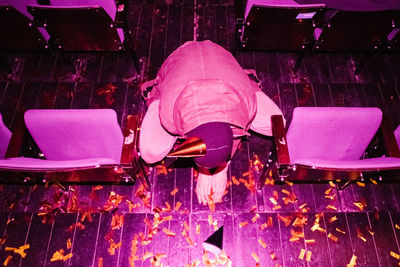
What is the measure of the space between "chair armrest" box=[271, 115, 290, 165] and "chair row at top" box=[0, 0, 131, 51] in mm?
1556

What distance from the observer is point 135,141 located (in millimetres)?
1846

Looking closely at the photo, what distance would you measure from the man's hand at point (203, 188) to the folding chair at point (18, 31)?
6.51ft

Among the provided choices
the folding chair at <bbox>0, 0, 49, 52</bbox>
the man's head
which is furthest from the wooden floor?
the man's head

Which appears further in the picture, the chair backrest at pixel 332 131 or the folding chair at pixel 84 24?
the folding chair at pixel 84 24

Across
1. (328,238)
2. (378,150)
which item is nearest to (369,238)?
(328,238)

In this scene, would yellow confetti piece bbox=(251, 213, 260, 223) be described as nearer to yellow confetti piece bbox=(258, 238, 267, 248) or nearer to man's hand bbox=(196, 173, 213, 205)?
yellow confetti piece bbox=(258, 238, 267, 248)

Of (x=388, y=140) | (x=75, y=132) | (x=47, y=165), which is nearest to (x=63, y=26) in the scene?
(x=75, y=132)

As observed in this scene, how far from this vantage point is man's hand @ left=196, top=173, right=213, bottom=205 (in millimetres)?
2332

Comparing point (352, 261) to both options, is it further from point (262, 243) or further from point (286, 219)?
point (262, 243)

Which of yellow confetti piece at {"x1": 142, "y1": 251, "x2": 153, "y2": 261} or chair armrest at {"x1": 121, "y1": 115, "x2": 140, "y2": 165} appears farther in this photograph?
yellow confetti piece at {"x1": 142, "y1": 251, "x2": 153, "y2": 261}

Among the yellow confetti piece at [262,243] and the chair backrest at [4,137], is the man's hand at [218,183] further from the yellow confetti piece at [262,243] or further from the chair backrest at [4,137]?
the chair backrest at [4,137]

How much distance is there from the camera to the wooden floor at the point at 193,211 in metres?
2.17

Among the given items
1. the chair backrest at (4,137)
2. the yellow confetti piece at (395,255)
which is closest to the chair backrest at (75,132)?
the chair backrest at (4,137)

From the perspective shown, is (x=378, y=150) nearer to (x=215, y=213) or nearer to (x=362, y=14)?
(x=362, y=14)
